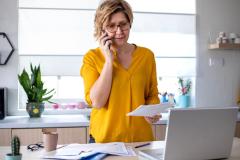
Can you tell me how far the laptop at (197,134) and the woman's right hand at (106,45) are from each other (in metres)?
0.59

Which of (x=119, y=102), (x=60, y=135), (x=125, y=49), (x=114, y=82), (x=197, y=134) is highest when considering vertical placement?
(x=125, y=49)

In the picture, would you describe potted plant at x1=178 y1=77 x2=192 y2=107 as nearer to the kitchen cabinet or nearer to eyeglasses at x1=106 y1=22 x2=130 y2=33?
the kitchen cabinet

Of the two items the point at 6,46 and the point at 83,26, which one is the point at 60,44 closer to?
the point at 83,26

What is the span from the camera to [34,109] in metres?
3.31

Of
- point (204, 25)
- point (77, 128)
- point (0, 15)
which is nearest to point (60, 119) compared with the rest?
point (77, 128)

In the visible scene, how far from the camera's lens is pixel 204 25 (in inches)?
156

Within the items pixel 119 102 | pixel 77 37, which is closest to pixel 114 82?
pixel 119 102

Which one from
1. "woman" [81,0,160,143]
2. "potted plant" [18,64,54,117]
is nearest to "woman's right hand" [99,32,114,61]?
"woman" [81,0,160,143]

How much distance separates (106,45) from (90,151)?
581 mm

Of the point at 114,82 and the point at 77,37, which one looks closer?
the point at 114,82

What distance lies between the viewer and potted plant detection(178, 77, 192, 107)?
379cm

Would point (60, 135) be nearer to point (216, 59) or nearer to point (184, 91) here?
point (184, 91)

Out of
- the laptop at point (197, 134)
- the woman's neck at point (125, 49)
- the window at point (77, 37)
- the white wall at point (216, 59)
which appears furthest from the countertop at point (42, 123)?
the laptop at point (197, 134)

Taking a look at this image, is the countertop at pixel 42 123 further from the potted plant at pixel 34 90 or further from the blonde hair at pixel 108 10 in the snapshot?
the blonde hair at pixel 108 10
